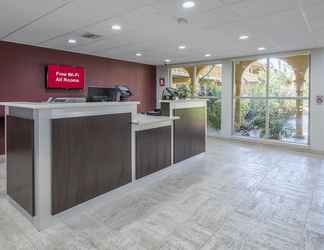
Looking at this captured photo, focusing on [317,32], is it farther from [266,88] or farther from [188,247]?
[188,247]

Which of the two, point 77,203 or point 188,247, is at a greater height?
point 77,203

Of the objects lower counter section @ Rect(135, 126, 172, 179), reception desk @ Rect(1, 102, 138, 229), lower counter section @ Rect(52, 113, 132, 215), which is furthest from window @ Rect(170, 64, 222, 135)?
reception desk @ Rect(1, 102, 138, 229)

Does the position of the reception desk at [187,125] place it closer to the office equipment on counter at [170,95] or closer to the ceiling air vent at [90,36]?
the office equipment on counter at [170,95]

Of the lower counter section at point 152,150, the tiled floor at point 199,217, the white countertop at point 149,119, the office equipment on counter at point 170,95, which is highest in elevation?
the office equipment on counter at point 170,95

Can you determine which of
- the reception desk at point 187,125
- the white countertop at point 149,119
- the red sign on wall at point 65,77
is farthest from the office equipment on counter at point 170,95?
the red sign on wall at point 65,77

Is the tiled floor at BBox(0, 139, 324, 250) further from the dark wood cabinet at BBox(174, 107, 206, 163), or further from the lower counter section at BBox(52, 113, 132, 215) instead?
the dark wood cabinet at BBox(174, 107, 206, 163)

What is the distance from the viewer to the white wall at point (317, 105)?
5.77m

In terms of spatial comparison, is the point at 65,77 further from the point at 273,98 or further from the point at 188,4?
the point at 273,98

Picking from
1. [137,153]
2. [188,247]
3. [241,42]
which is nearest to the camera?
[188,247]

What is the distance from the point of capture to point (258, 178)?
4.02 metres

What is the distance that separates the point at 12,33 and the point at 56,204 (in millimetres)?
3588

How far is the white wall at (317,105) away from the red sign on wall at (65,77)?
589 centimetres

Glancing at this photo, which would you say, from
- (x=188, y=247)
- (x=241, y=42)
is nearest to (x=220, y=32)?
(x=241, y=42)

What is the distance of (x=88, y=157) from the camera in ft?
9.28
